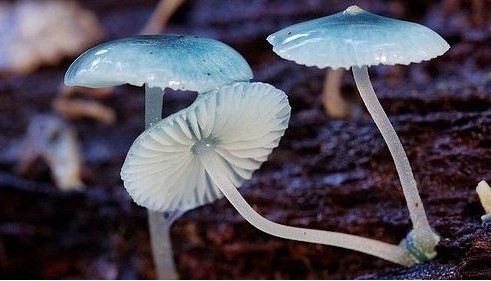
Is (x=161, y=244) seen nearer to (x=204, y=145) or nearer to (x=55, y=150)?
(x=204, y=145)

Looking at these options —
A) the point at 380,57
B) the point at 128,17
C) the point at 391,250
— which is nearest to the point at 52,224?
the point at 128,17

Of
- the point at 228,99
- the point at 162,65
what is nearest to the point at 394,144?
the point at 228,99

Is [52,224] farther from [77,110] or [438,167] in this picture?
[438,167]

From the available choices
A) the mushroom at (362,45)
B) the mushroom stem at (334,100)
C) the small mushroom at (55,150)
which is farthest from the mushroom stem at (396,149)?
the small mushroom at (55,150)

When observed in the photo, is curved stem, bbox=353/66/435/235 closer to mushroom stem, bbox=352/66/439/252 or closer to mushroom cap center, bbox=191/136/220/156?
mushroom stem, bbox=352/66/439/252

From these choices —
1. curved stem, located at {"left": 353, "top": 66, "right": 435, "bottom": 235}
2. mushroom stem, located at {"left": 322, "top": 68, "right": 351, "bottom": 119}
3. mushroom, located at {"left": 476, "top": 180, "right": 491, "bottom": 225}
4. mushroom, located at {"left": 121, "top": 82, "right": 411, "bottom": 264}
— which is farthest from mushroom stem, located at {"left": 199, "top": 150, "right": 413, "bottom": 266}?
mushroom stem, located at {"left": 322, "top": 68, "right": 351, "bottom": 119}

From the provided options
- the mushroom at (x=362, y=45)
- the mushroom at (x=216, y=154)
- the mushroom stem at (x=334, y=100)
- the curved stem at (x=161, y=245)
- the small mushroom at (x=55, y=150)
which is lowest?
the curved stem at (x=161, y=245)

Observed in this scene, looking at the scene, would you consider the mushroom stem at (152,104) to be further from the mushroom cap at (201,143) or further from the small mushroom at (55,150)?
the small mushroom at (55,150)
